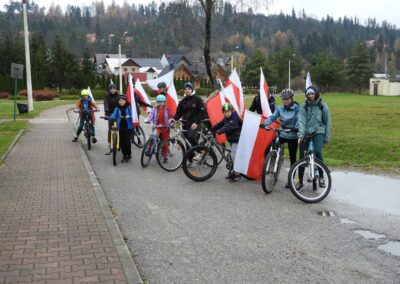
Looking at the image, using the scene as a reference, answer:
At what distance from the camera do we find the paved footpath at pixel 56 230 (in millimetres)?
4676

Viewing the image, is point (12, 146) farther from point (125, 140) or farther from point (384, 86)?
point (384, 86)

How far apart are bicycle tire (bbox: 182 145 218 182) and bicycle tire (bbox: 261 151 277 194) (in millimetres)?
1336

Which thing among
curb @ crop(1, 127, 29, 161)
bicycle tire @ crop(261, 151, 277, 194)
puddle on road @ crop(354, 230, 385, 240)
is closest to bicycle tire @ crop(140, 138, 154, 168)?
bicycle tire @ crop(261, 151, 277, 194)

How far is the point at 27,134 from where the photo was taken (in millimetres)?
18250

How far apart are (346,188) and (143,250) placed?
178 inches

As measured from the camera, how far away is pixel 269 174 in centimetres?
829

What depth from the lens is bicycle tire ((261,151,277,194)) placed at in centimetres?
812

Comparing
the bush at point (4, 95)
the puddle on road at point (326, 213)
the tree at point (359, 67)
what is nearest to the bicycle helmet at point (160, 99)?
the puddle on road at point (326, 213)

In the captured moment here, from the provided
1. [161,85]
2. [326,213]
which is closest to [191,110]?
[161,85]

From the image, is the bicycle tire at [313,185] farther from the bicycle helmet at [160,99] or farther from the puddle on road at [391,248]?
the bicycle helmet at [160,99]

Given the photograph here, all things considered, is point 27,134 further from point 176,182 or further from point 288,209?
point 288,209

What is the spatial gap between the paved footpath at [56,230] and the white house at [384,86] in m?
82.7

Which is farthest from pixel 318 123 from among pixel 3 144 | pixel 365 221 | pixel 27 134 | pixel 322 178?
pixel 27 134

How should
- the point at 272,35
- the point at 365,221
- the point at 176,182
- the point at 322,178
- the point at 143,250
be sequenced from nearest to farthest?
the point at 143,250, the point at 365,221, the point at 322,178, the point at 176,182, the point at 272,35
